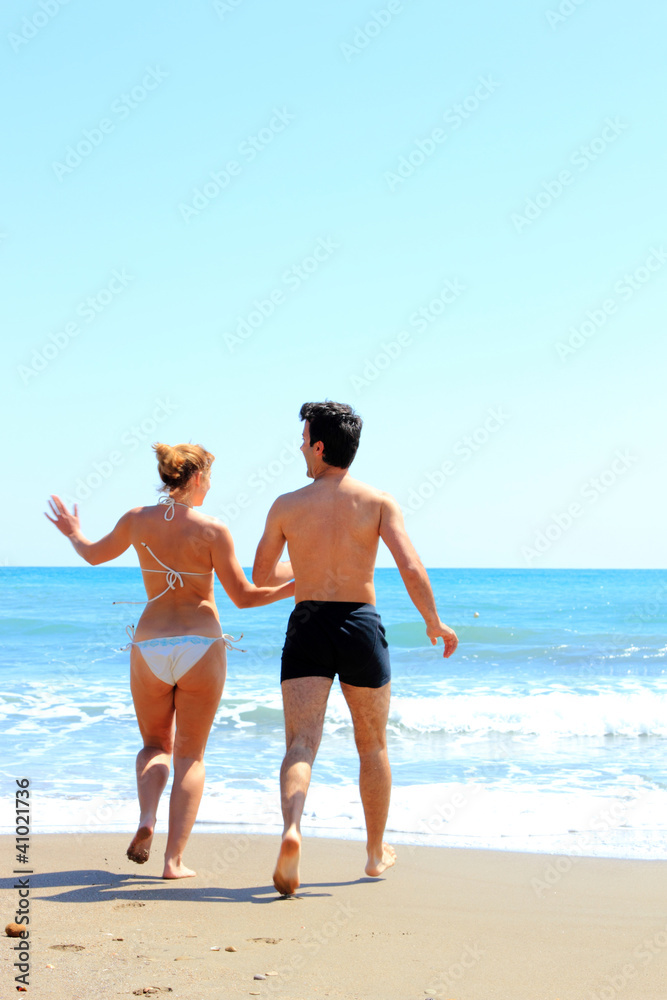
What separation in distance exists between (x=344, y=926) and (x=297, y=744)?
65 cm

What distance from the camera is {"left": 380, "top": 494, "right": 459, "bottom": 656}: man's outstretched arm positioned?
3418 mm

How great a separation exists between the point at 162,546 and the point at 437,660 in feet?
38.4

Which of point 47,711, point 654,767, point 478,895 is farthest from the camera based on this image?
point 47,711

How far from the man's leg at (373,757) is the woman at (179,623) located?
54 centimetres

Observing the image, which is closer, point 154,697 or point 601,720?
point 154,697

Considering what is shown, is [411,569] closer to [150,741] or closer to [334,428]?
[334,428]

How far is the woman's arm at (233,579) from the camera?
12.0 feet

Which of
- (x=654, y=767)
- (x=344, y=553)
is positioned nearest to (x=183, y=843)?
(x=344, y=553)

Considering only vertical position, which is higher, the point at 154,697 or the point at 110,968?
the point at 154,697

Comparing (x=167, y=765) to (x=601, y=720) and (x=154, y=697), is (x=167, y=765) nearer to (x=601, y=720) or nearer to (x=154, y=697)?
(x=154, y=697)

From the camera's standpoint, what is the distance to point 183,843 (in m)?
3.75

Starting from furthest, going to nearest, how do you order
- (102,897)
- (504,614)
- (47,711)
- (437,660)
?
(504,614) → (437,660) → (47,711) → (102,897)

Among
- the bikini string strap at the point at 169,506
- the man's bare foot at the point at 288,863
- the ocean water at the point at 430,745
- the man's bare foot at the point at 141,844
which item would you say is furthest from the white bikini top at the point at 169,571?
the ocean water at the point at 430,745

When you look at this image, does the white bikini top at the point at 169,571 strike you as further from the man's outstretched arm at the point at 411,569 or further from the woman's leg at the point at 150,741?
the man's outstretched arm at the point at 411,569
